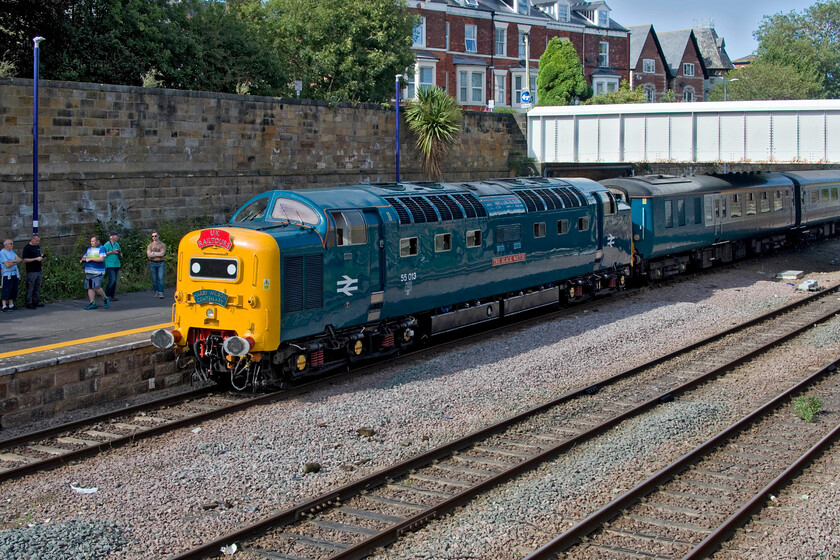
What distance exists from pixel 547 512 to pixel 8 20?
21576mm

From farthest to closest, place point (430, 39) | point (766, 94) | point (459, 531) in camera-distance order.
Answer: point (766, 94) → point (430, 39) → point (459, 531)

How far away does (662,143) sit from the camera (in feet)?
111

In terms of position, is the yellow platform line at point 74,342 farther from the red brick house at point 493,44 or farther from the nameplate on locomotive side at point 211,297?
the red brick house at point 493,44

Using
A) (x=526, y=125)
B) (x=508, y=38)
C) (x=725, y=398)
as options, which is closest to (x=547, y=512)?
(x=725, y=398)

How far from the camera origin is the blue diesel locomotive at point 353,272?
13711mm

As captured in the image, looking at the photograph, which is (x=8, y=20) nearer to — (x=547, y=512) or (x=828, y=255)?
(x=547, y=512)

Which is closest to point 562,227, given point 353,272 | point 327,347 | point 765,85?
point 353,272

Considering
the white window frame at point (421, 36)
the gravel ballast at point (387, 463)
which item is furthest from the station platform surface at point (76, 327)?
the white window frame at point (421, 36)

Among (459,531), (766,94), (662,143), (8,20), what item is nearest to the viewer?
(459,531)

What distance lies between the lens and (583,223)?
22141 millimetres

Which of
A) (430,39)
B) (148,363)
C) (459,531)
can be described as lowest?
(459,531)

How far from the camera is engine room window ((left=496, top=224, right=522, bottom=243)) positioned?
62.5 feet

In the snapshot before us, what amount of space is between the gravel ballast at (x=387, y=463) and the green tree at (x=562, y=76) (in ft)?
110

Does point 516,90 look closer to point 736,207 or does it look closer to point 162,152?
point 736,207
